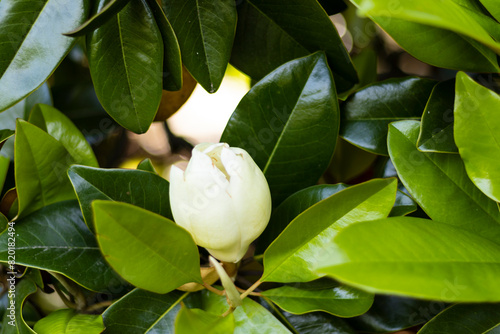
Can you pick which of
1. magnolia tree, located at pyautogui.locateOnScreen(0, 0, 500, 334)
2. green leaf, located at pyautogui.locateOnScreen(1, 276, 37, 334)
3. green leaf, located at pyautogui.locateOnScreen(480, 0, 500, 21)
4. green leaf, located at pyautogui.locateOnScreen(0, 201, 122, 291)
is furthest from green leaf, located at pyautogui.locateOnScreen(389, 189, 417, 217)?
green leaf, located at pyautogui.locateOnScreen(1, 276, 37, 334)

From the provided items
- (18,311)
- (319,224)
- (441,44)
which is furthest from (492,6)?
(18,311)

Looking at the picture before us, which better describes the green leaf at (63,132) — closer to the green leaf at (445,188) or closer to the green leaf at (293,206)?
the green leaf at (293,206)

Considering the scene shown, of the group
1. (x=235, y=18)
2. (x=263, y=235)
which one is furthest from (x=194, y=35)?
(x=263, y=235)

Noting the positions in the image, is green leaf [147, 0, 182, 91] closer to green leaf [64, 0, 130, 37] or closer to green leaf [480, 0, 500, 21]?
green leaf [64, 0, 130, 37]

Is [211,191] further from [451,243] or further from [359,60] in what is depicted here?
[359,60]

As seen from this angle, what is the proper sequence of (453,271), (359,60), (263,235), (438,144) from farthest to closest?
(359,60) < (263,235) < (438,144) < (453,271)

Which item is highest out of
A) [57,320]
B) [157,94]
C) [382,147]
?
[157,94]

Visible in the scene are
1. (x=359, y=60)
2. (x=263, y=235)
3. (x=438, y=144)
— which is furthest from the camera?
(x=359, y=60)
